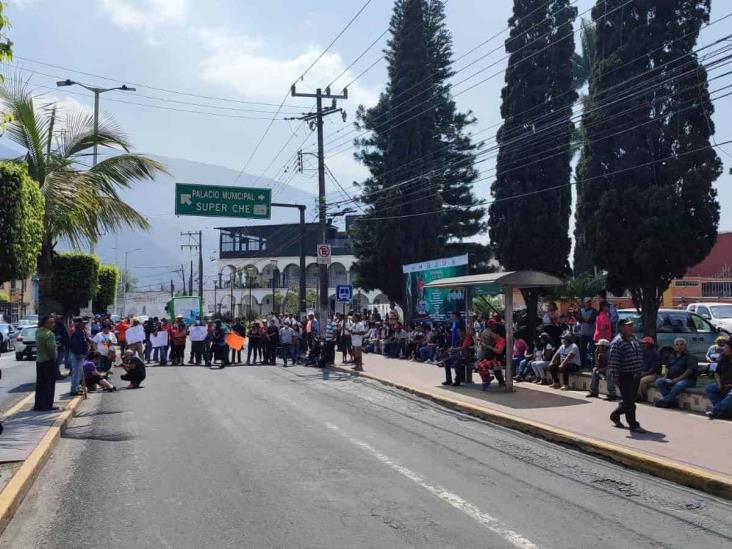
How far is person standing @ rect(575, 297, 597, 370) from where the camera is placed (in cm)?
1725

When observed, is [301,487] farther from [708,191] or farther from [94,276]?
[94,276]

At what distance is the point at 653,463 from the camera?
29.9ft

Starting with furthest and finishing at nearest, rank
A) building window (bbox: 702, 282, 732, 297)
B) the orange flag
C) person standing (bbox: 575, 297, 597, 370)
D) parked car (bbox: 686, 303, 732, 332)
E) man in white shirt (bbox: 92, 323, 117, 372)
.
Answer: building window (bbox: 702, 282, 732, 297) → the orange flag → parked car (bbox: 686, 303, 732, 332) → man in white shirt (bbox: 92, 323, 117, 372) → person standing (bbox: 575, 297, 597, 370)

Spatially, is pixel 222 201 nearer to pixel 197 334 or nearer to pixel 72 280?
pixel 197 334

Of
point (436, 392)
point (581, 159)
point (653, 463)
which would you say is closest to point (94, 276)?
point (436, 392)

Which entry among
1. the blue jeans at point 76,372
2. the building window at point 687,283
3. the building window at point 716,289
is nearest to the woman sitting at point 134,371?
the blue jeans at point 76,372

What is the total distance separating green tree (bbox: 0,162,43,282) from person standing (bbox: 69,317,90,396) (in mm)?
4443

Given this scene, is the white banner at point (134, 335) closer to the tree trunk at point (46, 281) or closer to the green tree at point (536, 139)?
the tree trunk at point (46, 281)

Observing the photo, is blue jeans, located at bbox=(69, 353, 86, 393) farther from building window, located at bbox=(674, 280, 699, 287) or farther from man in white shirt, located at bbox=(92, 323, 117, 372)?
building window, located at bbox=(674, 280, 699, 287)

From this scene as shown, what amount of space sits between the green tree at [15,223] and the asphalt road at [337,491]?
2661 millimetres

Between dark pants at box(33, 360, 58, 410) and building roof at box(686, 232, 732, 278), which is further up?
building roof at box(686, 232, 732, 278)

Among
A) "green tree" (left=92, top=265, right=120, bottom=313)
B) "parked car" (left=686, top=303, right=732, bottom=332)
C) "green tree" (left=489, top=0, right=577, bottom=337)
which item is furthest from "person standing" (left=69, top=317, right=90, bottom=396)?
"parked car" (left=686, top=303, right=732, bottom=332)

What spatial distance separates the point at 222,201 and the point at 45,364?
1499 cm

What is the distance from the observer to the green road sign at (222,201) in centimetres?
2712
